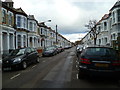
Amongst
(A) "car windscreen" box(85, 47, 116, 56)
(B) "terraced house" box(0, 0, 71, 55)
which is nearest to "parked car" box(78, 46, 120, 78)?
(A) "car windscreen" box(85, 47, 116, 56)

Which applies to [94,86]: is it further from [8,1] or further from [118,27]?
[8,1]

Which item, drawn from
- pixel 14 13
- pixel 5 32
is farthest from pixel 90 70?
pixel 14 13

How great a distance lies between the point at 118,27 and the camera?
77.0 ft

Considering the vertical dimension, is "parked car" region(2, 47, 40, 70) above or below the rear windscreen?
below

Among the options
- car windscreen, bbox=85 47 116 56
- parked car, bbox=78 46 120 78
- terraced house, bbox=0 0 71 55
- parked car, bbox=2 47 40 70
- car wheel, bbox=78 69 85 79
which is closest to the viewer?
parked car, bbox=78 46 120 78

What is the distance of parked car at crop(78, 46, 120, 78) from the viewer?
250 inches

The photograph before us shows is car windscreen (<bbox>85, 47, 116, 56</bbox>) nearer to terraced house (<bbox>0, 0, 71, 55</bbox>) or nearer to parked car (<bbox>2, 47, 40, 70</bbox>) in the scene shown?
parked car (<bbox>2, 47, 40, 70</bbox>)

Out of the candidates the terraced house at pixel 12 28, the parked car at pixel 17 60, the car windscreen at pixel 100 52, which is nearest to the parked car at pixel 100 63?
the car windscreen at pixel 100 52

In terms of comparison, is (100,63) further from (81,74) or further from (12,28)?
(12,28)

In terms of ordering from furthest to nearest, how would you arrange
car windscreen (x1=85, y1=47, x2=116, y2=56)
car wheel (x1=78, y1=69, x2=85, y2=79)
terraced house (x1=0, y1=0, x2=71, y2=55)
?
terraced house (x1=0, y1=0, x2=71, y2=55)
car wheel (x1=78, y1=69, x2=85, y2=79)
car windscreen (x1=85, y1=47, x2=116, y2=56)

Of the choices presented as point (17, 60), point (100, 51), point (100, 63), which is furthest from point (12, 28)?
point (100, 63)

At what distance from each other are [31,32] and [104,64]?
91.9ft

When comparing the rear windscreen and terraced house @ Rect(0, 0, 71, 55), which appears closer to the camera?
the rear windscreen

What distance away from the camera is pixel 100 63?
21.0 ft
